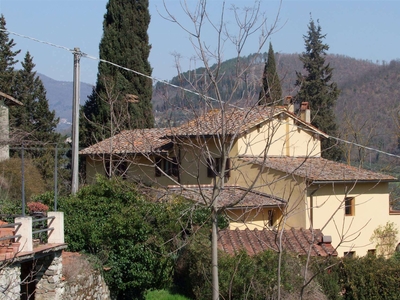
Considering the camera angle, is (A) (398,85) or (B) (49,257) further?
(A) (398,85)

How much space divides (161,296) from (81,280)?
2.80 m

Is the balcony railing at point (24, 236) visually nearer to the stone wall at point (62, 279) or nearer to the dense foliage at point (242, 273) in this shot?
the stone wall at point (62, 279)

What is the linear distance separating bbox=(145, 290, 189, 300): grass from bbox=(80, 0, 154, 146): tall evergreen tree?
45.4ft

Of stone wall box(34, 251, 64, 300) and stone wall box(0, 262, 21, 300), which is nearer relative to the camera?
stone wall box(0, 262, 21, 300)

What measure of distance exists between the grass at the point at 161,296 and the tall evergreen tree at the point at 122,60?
13.9 metres

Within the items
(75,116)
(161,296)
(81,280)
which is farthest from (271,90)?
(75,116)

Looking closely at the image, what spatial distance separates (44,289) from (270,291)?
4.71 meters

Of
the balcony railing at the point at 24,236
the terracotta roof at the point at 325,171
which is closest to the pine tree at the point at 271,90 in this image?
the balcony railing at the point at 24,236

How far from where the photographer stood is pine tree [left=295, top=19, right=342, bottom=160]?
117 feet

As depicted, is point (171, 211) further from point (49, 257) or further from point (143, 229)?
point (49, 257)

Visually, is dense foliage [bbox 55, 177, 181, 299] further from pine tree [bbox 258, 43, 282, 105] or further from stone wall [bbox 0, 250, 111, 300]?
pine tree [bbox 258, 43, 282, 105]

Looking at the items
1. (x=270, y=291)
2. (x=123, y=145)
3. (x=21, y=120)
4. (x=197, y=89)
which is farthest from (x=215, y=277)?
(x=21, y=120)

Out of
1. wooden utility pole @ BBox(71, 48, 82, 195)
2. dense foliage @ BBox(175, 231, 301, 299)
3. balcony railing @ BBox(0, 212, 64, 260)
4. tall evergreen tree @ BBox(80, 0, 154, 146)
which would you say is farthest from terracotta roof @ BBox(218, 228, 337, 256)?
tall evergreen tree @ BBox(80, 0, 154, 146)

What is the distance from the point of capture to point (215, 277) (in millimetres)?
7602
